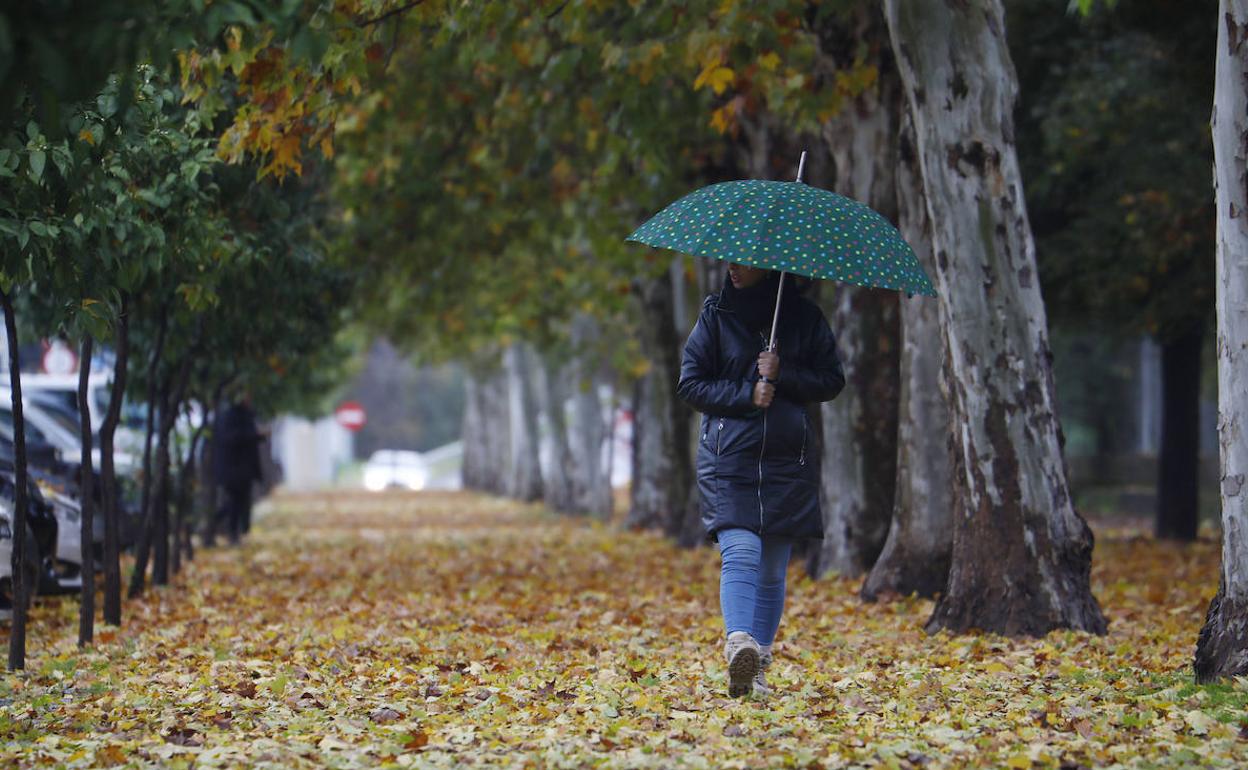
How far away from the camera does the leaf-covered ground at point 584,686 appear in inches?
251

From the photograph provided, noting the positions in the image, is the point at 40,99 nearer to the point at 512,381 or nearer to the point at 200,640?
the point at 200,640

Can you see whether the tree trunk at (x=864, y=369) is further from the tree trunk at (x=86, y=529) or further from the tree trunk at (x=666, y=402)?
the tree trunk at (x=666, y=402)

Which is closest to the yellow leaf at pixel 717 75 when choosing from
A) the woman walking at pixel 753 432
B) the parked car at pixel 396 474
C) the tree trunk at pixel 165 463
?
the tree trunk at pixel 165 463

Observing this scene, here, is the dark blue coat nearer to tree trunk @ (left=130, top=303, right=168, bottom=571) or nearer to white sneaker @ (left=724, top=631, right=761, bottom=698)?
white sneaker @ (left=724, top=631, right=761, bottom=698)

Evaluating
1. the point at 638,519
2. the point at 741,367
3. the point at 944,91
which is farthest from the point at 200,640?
the point at 638,519

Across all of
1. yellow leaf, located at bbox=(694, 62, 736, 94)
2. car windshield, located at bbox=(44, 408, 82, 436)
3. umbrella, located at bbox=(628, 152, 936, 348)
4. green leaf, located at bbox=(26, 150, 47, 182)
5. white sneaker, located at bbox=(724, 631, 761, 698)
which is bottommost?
white sneaker, located at bbox=(724, 631, 761, 698)

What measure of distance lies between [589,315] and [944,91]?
2087 cm


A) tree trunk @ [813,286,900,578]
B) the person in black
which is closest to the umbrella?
tree trunk @ [813,286,900,578]

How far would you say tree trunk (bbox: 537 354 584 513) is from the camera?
112 feet

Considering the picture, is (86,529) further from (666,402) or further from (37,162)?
(666,402)

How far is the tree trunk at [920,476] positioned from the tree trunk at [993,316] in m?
2.20

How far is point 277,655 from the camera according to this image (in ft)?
31.8

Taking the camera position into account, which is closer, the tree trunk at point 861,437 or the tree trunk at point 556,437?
the tree trunk at point 861,437

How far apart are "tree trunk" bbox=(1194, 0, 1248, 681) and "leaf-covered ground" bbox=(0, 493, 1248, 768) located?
0.37 metres
